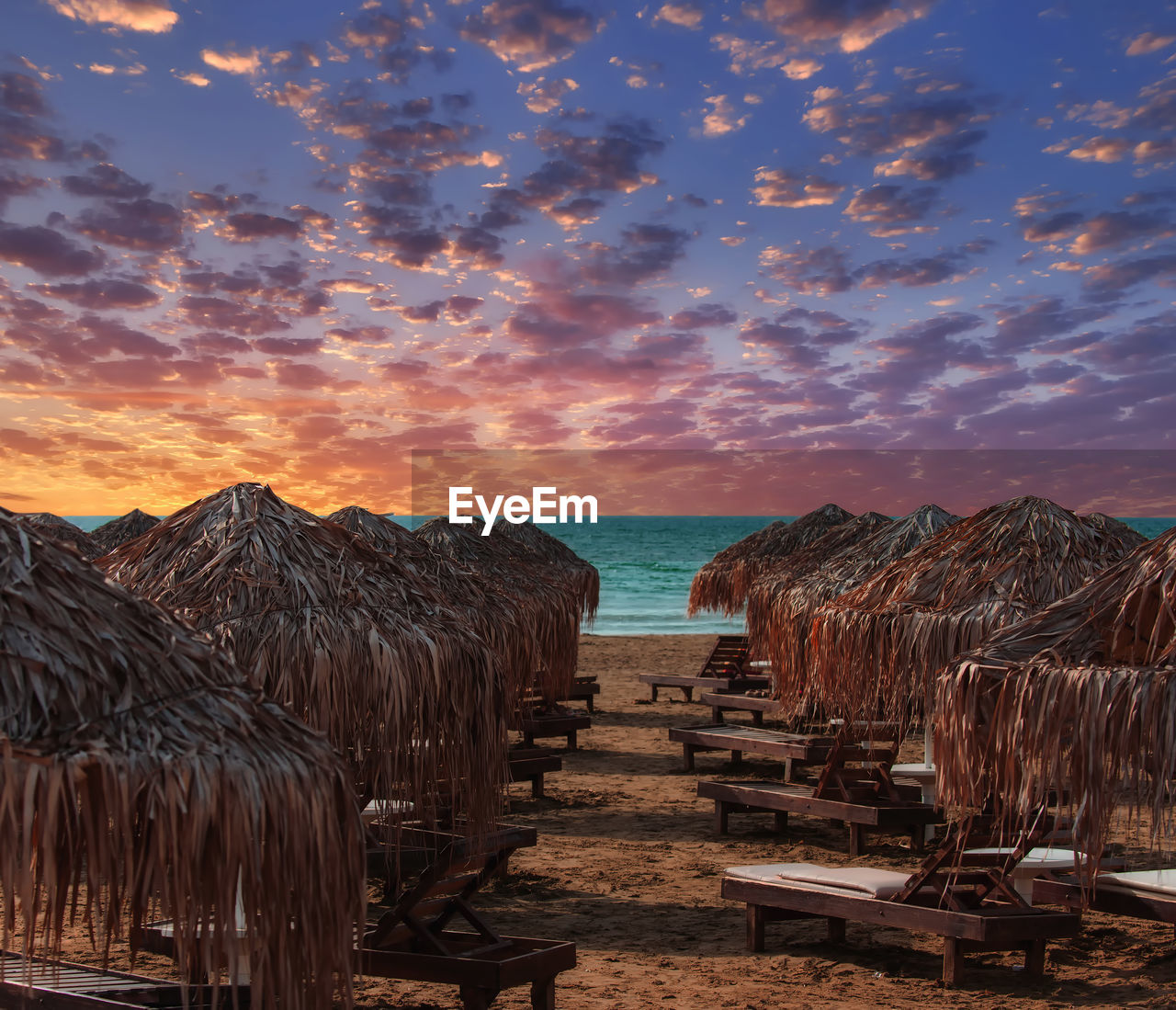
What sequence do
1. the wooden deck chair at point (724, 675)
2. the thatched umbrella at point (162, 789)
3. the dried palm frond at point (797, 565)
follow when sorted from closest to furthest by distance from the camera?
the thatched umbrella at point (162, 789)
the dried palm frond at point (797, 565)
the wooden deck chair at point (724, 675)

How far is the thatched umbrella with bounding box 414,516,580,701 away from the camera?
12.5m

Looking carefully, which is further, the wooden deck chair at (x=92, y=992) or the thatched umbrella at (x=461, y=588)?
the thatched umbrella at (x=461, y=588)

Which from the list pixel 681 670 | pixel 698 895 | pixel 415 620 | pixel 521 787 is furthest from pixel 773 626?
pixel 681 670

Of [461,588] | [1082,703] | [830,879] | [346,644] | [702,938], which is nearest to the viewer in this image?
[1082,703]

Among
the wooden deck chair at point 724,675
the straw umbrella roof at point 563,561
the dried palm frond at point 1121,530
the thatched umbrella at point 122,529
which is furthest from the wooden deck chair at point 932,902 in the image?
the thatched umbrella at point 122,529

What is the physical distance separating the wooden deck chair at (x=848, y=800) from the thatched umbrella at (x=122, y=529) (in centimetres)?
1093

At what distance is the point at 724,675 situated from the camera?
17172mm

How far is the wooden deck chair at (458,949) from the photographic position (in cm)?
472

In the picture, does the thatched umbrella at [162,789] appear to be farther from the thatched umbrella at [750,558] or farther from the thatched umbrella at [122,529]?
the thatched umbrella at [750,558]

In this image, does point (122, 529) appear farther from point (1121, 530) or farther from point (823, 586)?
point (1121, 530)

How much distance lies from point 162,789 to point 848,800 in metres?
6.67

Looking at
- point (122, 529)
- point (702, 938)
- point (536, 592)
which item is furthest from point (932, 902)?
point (122, 529)

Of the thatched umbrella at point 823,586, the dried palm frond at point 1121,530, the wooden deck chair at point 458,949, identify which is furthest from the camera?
the thatched umbrella at point 823,586

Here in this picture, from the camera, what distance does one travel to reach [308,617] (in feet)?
17.1
